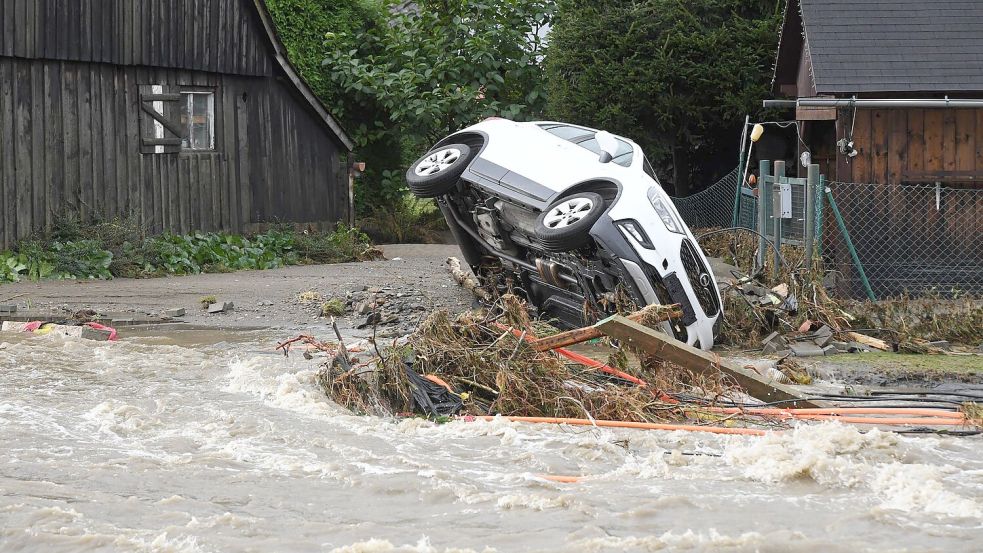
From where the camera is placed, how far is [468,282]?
1438 cm

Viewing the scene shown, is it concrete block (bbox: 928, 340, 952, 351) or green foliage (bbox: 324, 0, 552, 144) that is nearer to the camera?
concrete block (bbox: 928, 340, 952, 351)

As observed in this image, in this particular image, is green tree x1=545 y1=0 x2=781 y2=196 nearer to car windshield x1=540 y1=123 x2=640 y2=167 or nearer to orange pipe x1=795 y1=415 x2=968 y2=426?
car windshield x1=540 y1=123 x2=640 y2=167

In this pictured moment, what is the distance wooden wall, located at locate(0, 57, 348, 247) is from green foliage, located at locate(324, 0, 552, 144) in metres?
1.92

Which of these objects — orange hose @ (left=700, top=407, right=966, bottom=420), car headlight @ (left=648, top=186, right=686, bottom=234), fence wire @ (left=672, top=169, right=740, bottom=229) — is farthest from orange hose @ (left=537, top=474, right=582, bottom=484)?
fence wire @ (left=672, top=169, right=740, bottom=229)

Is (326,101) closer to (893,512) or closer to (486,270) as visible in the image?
(486,270)

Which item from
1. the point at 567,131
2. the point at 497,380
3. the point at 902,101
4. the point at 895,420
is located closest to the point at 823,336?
the point at 567,131

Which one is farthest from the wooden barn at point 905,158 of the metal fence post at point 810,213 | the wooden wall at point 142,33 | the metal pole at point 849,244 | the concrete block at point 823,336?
the wooden wall at point 142,33

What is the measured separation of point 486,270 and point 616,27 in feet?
34.7

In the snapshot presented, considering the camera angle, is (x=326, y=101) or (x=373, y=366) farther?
(x=326, y=101)

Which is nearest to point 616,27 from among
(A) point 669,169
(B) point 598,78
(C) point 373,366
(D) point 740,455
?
(B) point 598,78

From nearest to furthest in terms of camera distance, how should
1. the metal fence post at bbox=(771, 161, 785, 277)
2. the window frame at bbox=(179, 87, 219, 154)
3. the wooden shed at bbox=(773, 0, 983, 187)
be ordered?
the metal fence post at bbox=(771, 161, 785, 277) < the wooden shed at bbox=(773, 0, 983, 187) < the window frame at bbox=(179, 87, 219, 154)

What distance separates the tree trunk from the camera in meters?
23.7

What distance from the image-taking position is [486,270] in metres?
13.2

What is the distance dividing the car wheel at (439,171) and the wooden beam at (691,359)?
3714mm
